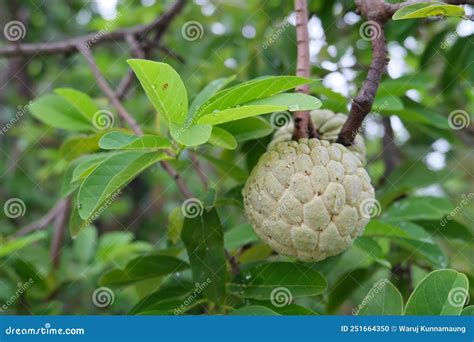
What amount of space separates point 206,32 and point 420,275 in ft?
5.20

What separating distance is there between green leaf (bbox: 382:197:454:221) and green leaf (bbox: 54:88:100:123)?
962 millimetres

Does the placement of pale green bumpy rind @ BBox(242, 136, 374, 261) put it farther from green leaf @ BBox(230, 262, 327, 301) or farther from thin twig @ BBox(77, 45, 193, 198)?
thin twig @ BBox(77, 45, 193, 198)

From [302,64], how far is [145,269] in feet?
2.32

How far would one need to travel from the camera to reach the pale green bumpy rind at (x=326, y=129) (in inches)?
59.0

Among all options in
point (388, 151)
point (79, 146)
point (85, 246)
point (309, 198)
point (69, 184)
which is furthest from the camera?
point (85, 246)

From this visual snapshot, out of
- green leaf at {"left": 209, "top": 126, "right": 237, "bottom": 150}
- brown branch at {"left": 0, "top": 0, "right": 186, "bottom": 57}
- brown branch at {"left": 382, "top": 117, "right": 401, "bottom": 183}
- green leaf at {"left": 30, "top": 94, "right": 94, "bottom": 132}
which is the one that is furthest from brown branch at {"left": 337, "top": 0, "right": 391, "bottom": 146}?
brown branch at {"left": 0, "top": 0, "right": 186, "bottom": 57}

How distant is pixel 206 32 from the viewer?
10.1ft

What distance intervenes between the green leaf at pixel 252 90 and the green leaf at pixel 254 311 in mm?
469

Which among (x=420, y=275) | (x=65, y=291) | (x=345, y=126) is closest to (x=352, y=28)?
(x=420, y=275)

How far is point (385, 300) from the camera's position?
1340 millimetres

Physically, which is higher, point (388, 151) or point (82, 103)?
point (82, 103)

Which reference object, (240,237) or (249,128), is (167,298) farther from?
(249,128)

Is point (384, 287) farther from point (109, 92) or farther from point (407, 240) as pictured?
point (109, 92)

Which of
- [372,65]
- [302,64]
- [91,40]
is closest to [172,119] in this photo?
[302,64]
